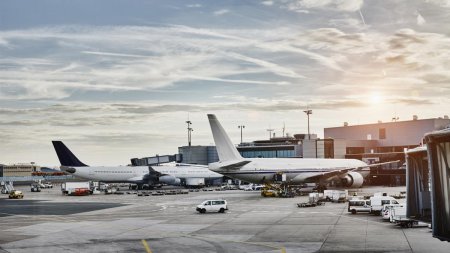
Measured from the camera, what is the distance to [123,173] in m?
130

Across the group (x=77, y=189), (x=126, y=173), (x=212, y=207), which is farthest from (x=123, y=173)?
(x=212, y=207)

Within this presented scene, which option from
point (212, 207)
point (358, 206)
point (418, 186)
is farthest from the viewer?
point (212, 207)

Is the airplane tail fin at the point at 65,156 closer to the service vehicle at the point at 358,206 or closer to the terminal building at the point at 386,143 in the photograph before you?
the terminal building at the point at 386,143

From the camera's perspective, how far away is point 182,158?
183125 mm

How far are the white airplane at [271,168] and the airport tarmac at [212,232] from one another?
860 inches

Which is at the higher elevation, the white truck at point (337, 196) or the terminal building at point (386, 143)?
the terminal building at point (386, 143)

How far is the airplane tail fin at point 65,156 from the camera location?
12519 centimetres

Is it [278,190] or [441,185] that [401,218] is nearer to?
[441,185]

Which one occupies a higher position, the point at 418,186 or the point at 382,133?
the point at 382,133

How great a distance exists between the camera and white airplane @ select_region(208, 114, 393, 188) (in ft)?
294

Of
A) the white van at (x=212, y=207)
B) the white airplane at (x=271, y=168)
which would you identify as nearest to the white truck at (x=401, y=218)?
the white van at (x=212, y=207)

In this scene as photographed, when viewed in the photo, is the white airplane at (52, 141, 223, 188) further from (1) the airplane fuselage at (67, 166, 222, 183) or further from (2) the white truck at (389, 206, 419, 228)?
(2) the white truck at (389, 206, 419, 228)

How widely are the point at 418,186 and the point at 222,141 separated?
64.5 meters

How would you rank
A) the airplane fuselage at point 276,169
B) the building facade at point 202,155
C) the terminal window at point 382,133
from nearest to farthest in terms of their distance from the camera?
the airplane fuselage at point 276,169, the terminal window at point 382,133, the building facade at point 202,155
